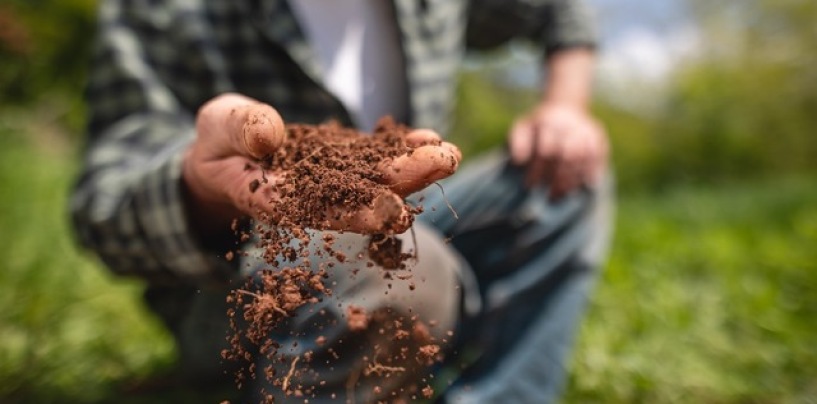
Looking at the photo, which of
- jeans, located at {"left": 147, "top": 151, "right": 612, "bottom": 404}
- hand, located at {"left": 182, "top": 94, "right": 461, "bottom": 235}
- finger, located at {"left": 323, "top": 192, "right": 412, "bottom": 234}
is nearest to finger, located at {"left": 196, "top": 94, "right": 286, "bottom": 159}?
hand, located at {"left": 182, "top": 94, "right": 461, "bottom": 235}

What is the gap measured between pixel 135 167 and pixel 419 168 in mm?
715

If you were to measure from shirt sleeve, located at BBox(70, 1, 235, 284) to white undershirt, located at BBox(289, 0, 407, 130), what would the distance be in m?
0.32

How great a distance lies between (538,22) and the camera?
2.18m

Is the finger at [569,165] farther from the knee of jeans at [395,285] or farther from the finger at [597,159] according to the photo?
the knee of jeans at [395,285]

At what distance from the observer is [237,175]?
3.20ft

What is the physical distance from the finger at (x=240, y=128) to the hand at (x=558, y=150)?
2.84 ft

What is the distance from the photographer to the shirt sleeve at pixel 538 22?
210 centimetres

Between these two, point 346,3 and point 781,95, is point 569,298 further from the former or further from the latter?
point 781,95

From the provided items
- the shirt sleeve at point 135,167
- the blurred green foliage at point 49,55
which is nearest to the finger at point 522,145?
the shirt sleeve at point 135,167

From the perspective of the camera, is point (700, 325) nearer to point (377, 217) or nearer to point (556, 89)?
point (556, 89)

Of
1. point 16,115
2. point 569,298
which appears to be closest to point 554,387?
point 569,298

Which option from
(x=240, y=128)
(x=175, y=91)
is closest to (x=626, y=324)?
(x=175, y=91)

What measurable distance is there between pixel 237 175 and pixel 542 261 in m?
1.04

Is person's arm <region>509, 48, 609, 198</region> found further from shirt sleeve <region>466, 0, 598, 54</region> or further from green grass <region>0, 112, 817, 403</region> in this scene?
green grass <region>0, 112, 817, 403</region>
